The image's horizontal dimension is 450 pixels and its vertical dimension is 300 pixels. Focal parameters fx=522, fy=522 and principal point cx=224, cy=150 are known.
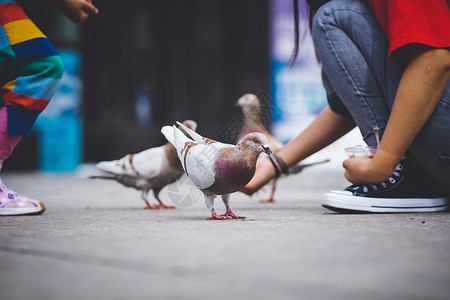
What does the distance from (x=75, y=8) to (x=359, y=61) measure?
4.99 ft

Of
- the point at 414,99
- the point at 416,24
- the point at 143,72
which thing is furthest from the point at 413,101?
the point at 143,72

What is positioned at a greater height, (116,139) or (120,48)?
(120,48)

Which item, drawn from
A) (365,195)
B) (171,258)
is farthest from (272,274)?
(365,195)

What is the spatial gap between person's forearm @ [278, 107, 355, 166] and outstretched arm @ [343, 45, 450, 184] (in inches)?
24.1

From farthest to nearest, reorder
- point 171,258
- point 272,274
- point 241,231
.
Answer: point 241,231, point 171,258, point 272,274

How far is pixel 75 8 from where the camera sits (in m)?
2.79

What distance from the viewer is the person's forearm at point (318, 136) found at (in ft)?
9.82

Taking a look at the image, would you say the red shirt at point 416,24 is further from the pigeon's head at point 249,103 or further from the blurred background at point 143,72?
the blurred background at point 143,72

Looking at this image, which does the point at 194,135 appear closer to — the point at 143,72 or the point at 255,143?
the point at 255,143

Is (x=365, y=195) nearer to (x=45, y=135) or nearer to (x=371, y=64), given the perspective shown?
(x=371, y=64)

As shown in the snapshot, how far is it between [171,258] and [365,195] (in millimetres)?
1399

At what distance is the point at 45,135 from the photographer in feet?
33.0

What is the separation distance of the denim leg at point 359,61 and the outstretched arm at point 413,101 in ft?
0.87

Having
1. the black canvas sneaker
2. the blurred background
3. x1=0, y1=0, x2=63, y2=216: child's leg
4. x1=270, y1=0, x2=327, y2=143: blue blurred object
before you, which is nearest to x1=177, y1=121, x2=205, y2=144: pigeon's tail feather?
the black canvas sneaker
